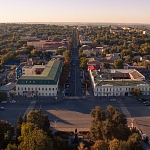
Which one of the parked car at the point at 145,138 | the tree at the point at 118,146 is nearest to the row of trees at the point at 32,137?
the tree at the point at 118,146

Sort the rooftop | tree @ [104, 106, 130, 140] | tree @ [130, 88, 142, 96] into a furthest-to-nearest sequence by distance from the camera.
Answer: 1. the rooftop
2. tree @ [130, 88, 142, 96]
3. tree @ [104, 106, 130, 140]

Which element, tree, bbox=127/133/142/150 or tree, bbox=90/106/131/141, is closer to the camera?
tree, bbox=127/133/142/150

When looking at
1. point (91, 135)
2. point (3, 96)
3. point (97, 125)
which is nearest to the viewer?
point (97, 125)

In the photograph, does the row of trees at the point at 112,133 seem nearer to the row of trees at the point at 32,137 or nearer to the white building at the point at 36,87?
the row of trees at the point at 32,137

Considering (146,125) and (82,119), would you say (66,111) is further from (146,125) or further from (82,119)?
(146,125)

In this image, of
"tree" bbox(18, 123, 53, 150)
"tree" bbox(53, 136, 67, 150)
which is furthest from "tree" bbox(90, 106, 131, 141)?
"tree" bbox(18, 123, 53, 150)

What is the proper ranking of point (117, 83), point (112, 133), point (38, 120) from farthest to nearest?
point (117, 83)
point (38, 120)
point (112, 133)

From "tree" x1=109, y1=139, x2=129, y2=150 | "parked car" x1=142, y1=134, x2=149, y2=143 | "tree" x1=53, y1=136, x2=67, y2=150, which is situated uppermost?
"tree" x1=109, y1=139, x2=129, y2=150

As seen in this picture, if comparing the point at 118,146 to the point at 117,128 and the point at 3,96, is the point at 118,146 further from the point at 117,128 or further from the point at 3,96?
the point at 3,96

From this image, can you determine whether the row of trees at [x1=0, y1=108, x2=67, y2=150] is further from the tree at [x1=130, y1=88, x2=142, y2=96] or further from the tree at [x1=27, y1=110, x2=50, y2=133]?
the tree at [x1=130, y1=88, x2=142, y2=96]

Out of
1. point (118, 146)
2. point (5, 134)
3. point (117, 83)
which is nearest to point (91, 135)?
point (118, 146)

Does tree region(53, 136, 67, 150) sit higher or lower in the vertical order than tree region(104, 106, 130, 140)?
lower

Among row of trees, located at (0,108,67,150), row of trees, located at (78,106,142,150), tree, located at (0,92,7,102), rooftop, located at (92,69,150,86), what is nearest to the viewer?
row of trees, located at (0,108,67,150)

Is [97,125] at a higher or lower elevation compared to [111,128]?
lower
